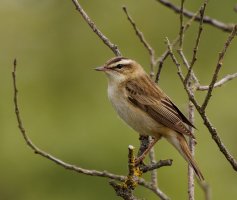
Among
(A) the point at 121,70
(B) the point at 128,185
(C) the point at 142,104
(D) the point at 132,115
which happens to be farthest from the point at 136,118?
(B) the point at 128,185

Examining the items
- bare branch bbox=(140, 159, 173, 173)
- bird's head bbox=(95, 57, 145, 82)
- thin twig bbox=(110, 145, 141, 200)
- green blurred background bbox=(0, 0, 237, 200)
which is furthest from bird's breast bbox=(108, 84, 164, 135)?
thin twig bbox=(110, 145, 141, 200)

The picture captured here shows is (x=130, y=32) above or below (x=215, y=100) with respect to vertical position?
above

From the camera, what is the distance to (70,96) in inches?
415

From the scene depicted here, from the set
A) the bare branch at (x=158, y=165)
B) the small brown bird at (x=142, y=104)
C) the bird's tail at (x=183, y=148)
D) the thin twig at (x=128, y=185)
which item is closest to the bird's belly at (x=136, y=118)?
the small brown bird at (x=142, y=104)

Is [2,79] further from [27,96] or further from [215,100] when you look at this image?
[215,100]

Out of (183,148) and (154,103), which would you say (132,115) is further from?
(183,148)

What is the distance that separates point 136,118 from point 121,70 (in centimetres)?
53

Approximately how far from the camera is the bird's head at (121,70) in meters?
6.78

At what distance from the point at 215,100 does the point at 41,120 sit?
2341mm

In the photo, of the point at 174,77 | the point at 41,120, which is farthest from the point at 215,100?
the point at 41,120

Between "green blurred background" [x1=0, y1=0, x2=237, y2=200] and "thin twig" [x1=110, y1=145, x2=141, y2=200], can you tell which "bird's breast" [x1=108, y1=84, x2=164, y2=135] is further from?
"thin twig" [x1=110, y1=145, x2=141, y2=200]

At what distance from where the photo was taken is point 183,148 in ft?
20.8

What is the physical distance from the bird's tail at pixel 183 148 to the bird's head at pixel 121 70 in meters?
0.73

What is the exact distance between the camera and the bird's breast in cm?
664
